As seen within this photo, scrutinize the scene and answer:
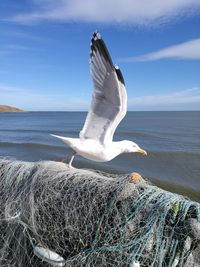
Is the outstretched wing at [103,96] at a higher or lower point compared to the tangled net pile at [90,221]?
higher

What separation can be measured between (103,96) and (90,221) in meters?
2.22

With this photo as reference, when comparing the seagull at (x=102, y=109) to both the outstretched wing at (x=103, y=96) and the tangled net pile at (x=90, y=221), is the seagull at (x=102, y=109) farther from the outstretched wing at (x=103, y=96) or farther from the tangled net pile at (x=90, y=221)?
the tangled net pile at (x=90, y=221)

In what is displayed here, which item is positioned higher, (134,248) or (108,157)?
(108,157)

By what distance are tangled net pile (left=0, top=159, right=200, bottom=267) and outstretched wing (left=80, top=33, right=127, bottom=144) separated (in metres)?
1.39

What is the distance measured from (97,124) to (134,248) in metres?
2.62

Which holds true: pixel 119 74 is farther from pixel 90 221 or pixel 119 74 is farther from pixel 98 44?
pixel 90 221

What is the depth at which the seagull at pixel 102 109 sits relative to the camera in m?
5.59

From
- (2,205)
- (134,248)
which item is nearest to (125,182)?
(134,248)

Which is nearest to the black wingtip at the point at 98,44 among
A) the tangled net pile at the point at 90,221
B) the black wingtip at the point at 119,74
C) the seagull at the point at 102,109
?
the seagull at the point at 102,109

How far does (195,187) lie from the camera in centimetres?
1259

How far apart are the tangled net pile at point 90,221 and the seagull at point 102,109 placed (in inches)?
43.6

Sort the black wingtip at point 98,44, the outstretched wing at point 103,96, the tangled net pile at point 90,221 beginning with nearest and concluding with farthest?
the tangled net pile at point 90,221 < the black wingtip at point 98,44 < the outstretched wing at point 103,96

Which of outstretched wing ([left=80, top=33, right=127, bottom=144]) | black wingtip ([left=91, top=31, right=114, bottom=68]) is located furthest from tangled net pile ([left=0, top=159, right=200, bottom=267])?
black wingtip ([left=91, top=31, right=114, bottom=68])

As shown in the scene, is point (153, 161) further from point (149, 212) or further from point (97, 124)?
point (149, 212)
